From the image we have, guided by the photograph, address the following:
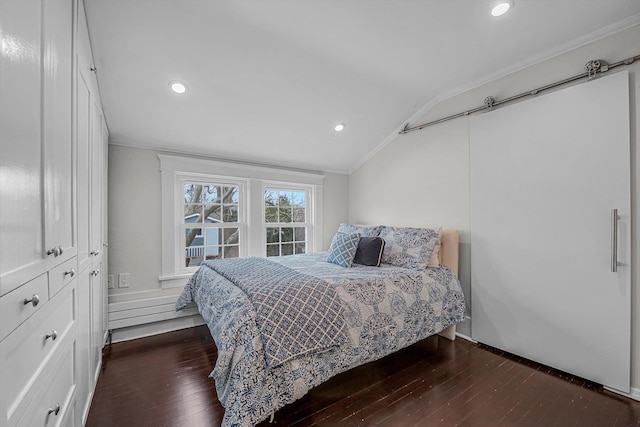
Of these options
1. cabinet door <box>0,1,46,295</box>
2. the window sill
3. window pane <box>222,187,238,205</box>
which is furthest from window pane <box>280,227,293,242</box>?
cabinet door <box>0,1,46,295</box>

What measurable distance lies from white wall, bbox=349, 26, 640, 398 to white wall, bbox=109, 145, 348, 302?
2.64 metres

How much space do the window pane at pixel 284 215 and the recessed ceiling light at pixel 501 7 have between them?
9.69 feet

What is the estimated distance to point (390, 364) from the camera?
2.27 metres

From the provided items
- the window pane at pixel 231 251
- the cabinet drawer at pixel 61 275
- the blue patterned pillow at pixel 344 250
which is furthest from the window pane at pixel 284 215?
the cabinet drawer at pixel 61 275

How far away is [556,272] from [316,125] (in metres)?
2.56

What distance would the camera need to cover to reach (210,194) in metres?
3.35

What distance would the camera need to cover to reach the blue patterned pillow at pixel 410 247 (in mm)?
2605

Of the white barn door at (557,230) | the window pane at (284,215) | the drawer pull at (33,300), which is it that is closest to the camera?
the drawer pull at (33,300)

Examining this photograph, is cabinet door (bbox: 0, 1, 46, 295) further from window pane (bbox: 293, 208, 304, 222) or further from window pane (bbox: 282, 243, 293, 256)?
window pane (bbox: 293, 208, 304, 222)

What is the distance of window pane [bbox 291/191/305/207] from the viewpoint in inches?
159

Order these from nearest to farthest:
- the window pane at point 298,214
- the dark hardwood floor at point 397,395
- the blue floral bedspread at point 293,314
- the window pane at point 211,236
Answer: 1. the blue floral bedspread at point 293,314
2. the dark hardwood floor at point 397,395
3. the window pane at point 211,236
4. the window pane at point 298,214

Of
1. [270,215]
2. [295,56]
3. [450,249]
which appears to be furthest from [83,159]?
[450,249]

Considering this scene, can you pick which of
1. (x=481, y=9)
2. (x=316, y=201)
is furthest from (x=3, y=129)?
(x=316, y=201)

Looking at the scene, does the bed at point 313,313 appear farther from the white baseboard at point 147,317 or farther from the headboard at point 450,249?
the white baseboard at point 147,317
